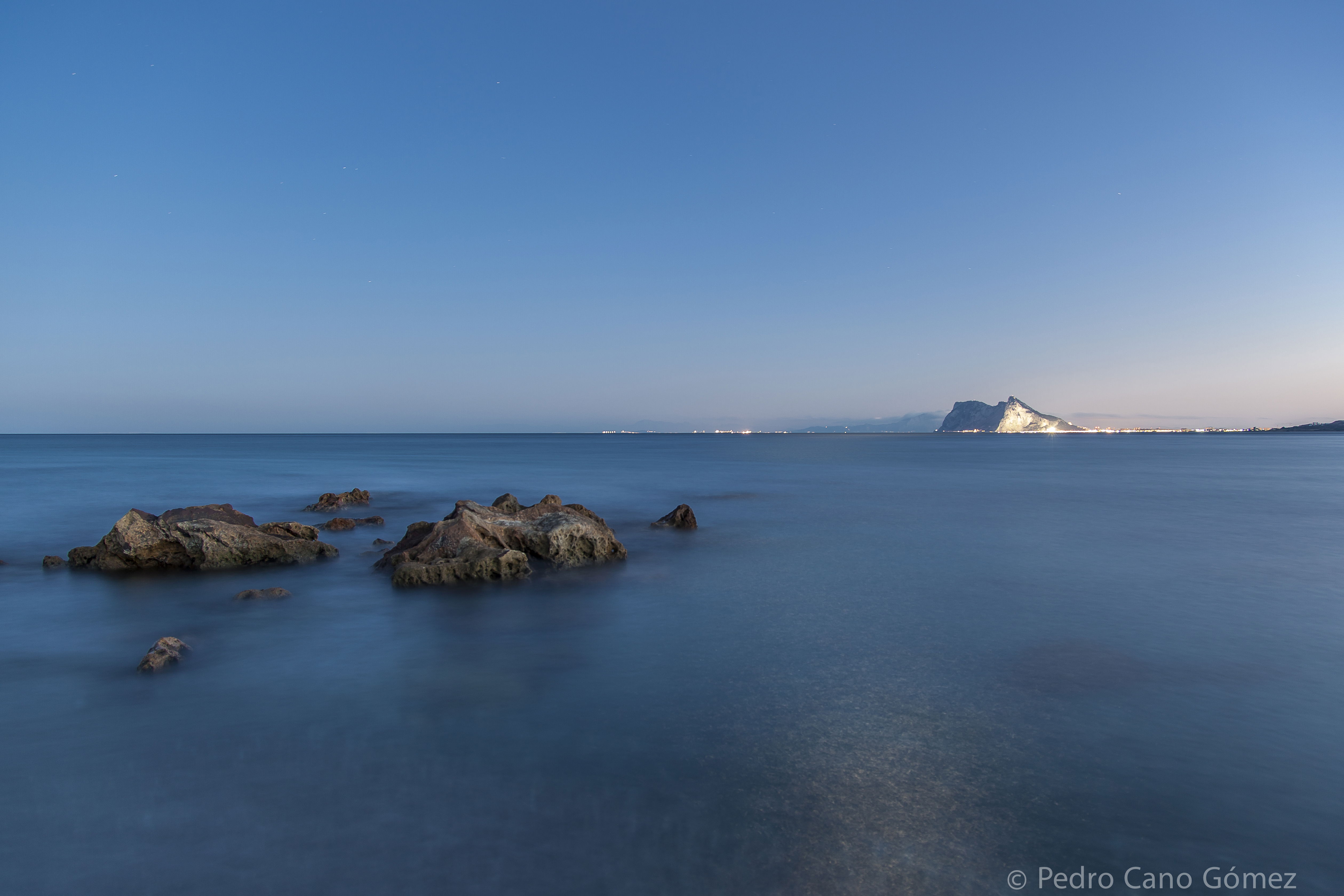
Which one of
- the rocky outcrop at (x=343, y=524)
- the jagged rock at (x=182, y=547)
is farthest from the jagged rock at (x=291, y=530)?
the rocky outcrop at (x=343, y=524)

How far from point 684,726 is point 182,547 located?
1369 centimetres

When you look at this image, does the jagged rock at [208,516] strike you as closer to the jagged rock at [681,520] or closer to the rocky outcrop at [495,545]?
the rocky outcrop at [495,545]

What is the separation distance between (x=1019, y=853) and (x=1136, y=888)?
0.76m

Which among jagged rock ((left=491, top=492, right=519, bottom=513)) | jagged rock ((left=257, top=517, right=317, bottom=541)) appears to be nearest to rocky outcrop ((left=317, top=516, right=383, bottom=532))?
jagged rock ((left=257, top=517, right=317, bottom=541))

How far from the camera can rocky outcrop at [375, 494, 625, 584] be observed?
551 inches

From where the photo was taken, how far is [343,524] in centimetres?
2186

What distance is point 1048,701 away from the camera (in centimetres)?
798

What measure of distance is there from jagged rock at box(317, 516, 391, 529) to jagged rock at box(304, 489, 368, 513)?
378 centimetres

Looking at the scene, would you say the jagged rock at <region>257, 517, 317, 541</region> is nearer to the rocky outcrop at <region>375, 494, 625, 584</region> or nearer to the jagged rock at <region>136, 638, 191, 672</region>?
the rocky outcrop at <region>375, 494, 625, 584</region>

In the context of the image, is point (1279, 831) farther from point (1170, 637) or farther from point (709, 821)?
point (1170, 637)

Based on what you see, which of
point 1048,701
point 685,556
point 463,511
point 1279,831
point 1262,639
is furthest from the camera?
point 685,556

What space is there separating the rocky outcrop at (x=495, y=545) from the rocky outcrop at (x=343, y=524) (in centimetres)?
624

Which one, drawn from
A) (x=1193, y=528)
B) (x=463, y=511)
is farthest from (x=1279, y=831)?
(x=1193, y=528)

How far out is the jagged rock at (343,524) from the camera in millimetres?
21562
